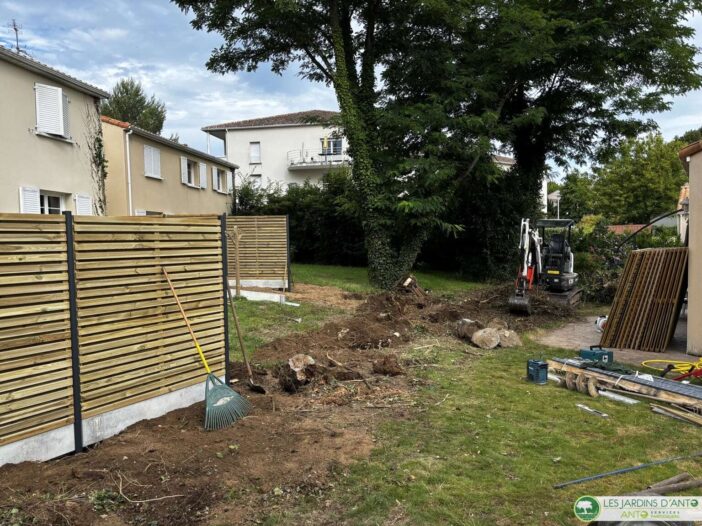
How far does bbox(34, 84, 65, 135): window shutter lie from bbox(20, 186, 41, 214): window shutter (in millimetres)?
1744

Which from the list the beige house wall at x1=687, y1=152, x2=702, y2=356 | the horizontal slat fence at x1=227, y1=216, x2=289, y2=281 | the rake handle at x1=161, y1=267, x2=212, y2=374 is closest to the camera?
the rake handle at x1=161, y1=267, x2=212, y2=374

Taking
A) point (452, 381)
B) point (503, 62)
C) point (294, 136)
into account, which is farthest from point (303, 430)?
point (294, 136)

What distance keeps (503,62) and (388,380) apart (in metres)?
15.6

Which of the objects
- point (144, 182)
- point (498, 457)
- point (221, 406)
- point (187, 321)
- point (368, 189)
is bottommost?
point (498, 457)

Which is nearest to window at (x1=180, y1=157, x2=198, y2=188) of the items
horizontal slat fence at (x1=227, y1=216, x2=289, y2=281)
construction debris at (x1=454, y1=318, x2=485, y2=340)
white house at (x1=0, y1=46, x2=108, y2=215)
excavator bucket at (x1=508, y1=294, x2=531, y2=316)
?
white house at (x1=0, y1=46, x2=108, y2=215)

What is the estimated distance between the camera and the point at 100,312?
14.8ft

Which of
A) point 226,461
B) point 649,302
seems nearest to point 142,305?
point 226,461

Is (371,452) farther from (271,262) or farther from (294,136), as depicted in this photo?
(294,136)

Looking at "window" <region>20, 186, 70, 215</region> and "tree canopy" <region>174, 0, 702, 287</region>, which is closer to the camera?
"window" <region>20, 186, 70, 215</region>

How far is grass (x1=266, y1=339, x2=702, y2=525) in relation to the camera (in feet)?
12.0

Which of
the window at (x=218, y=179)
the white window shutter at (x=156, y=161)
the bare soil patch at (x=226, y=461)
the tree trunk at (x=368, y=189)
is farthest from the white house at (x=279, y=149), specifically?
the bare soil patch at (x=226, y=461)

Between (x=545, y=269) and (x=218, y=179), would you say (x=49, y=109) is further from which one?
(x=545, y=269)

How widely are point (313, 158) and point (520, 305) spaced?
28587 mm

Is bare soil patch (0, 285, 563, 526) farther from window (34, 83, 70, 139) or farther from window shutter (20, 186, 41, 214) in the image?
window (34, 83, 70, 139)
